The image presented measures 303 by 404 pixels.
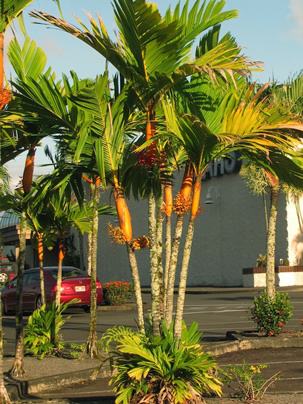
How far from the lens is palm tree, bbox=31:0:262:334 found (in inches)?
308

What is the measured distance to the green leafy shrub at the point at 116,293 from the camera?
26984 mm

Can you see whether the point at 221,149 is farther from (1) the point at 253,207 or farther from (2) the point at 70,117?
(1) the point at 253,207

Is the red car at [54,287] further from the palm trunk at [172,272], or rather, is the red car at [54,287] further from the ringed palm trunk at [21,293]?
the palm trunk at [172,272]

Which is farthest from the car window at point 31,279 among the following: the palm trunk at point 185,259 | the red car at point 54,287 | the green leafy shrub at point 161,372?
the green leafy shrub at point 161,372

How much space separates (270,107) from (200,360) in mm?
2683

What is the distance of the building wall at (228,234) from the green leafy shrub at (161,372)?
28690 millimetres

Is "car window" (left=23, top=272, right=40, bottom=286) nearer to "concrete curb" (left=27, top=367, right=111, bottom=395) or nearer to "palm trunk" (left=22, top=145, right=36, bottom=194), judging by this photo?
"concrete curb" (left=27, top=367, right=111, bottom=395)

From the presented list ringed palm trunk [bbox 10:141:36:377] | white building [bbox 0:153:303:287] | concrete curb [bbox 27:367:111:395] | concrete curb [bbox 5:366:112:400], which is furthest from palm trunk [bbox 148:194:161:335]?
white building [bbox 0:153:303:287]

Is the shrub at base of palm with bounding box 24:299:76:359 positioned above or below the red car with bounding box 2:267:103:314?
below

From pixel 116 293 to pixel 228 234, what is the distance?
1403 centimetres

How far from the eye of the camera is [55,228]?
14.4 metres

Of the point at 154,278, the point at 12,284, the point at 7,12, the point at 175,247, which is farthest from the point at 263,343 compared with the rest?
the point at 12,284

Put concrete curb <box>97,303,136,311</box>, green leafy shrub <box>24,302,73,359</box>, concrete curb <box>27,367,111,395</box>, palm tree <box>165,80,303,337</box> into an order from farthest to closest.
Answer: concrete curb <box>97,303,136,311</box>, green leafy shrub <box>24,302,73,359</box>, concrete curb <box>27,367,111,395</box>, palm tree <box>165,80,303,337</box>

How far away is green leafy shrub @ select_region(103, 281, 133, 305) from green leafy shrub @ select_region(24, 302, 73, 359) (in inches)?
538
